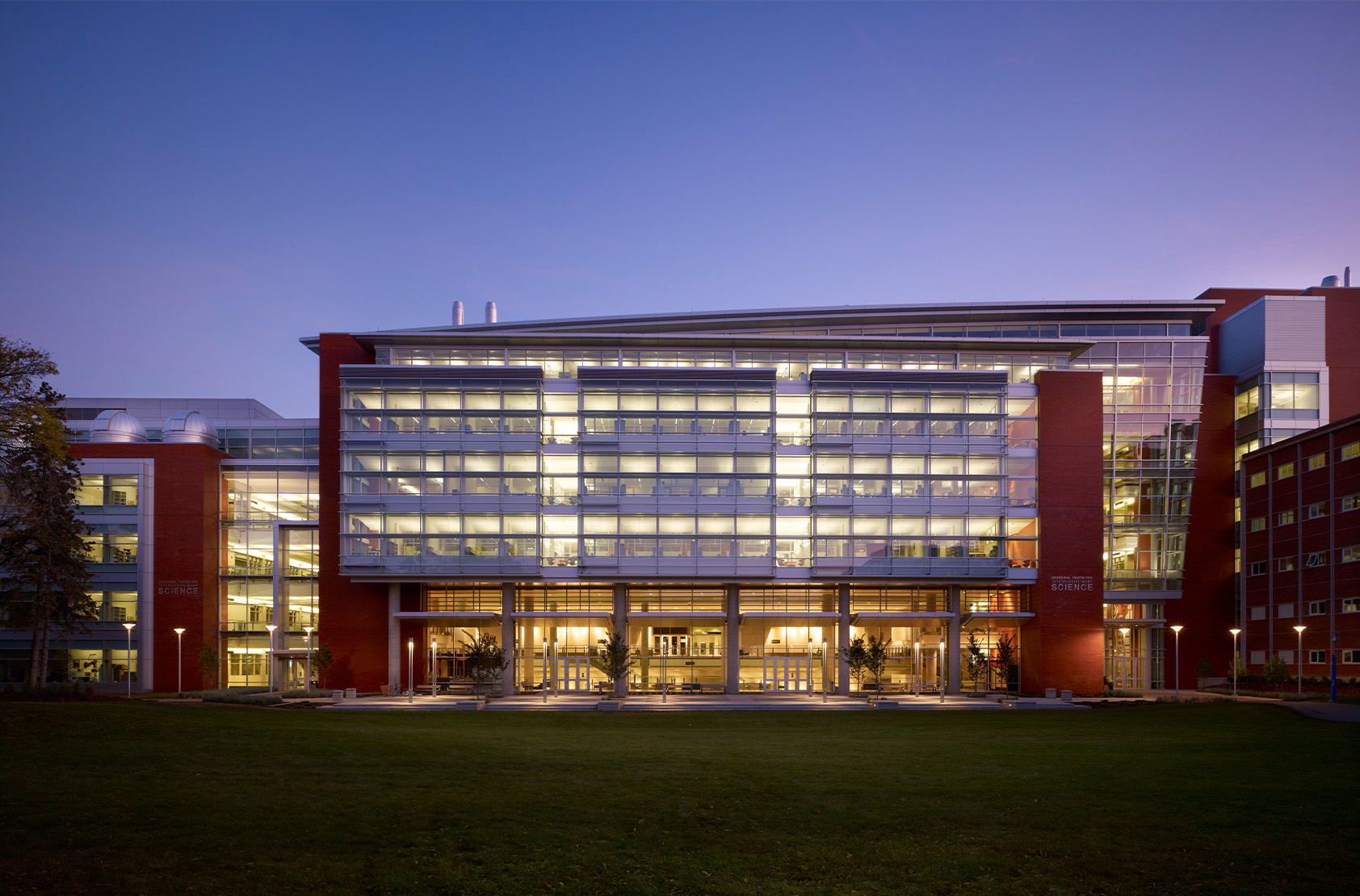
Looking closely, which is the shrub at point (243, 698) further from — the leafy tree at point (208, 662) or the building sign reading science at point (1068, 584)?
the building sign reading science at point (1068, 584)

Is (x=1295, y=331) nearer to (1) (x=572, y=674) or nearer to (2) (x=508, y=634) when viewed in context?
(1) (x=572, y=674)

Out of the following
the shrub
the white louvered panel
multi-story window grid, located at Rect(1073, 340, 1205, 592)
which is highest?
the white louvered panel

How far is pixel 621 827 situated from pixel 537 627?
4406 centimetres

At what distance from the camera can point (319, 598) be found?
186 feet

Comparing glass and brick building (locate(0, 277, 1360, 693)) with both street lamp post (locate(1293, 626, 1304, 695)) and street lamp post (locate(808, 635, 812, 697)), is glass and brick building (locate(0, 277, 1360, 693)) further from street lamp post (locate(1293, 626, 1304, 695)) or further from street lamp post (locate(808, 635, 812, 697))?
street lamp post (locate(1293, 626, 1304, 695))

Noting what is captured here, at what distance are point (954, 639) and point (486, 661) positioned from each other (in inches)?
1134

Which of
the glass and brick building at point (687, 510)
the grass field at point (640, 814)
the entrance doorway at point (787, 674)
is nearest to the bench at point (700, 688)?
the glass and brick building at point (687, 510)

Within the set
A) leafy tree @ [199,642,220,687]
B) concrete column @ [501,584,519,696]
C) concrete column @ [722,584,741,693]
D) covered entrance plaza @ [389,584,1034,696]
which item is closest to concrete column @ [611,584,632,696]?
covered entrance plaza @ [389,584,1034,696]

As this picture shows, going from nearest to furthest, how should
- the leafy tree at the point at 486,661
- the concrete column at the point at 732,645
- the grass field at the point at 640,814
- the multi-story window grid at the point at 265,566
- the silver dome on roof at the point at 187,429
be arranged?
the grass field at the point at 640,814, the leafy tree at the point at 486,661, the concrete column at the point at 732,645, the multi-story window grid at the point at 265,566, the silver dome on roof at the point at 187,429

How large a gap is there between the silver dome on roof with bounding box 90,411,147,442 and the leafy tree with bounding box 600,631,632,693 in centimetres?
3460

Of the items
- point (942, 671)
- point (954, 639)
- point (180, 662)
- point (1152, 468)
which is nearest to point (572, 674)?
point (942, 671)

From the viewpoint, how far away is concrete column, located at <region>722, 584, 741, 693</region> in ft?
183

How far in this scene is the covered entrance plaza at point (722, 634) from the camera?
5719 cm

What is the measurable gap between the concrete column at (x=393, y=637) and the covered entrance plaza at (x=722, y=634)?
0.43 metres
